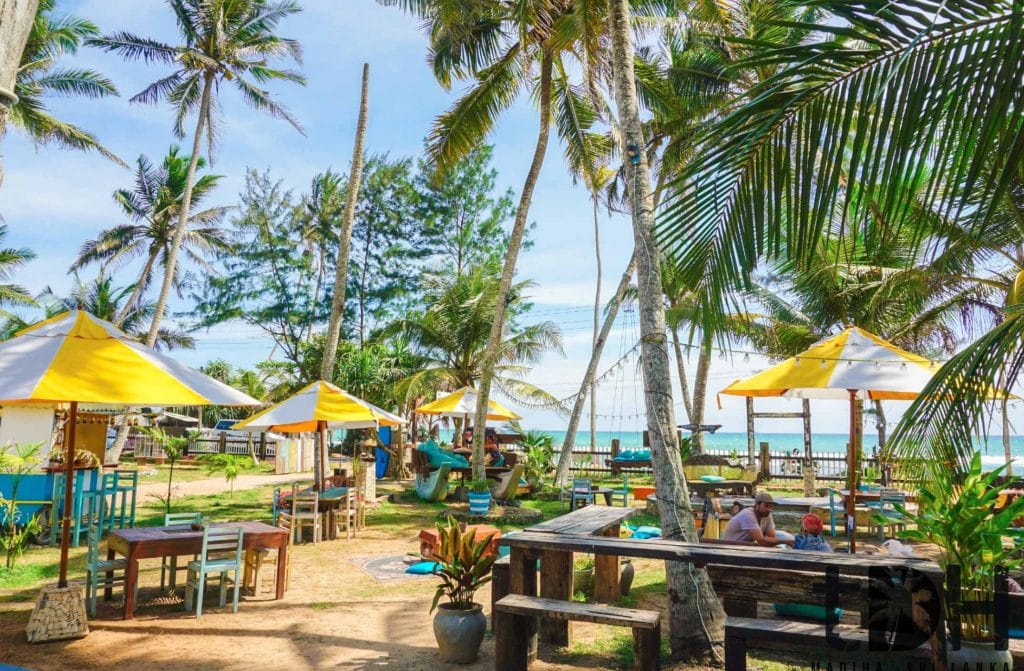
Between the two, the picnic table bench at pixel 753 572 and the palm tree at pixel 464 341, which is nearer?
the picnic table bench at pixel 753 572

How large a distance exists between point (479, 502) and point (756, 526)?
20.2 feet

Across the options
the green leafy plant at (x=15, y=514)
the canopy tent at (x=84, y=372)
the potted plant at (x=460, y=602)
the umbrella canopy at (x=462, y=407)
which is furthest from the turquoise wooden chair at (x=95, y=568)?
the umbrella canopy at (x=462, y=407)

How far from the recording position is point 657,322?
5527 millimetres

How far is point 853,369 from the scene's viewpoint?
305 inches

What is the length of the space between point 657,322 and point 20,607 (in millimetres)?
6347

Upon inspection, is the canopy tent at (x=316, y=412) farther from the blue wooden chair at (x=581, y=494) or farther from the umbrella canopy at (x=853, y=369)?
the umbrella canopy at (x=853, y=369)

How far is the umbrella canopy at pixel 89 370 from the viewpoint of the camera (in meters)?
5.07

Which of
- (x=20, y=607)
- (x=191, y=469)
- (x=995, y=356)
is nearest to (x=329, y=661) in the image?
(x=20, y=607)

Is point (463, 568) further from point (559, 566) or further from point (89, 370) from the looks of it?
point (89, 370)

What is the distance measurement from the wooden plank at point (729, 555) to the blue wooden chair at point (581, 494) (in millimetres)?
7419

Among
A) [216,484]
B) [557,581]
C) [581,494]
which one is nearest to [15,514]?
[557,581]

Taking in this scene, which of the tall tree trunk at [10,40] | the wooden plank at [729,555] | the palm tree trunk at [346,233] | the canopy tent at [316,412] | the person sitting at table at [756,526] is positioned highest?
the palm tree trunk at [346,233]

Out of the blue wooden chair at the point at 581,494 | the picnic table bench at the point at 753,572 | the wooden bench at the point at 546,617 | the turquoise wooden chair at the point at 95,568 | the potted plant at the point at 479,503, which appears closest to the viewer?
the picnic table bench at the point at 753,572

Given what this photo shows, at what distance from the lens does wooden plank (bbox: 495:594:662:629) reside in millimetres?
4434
